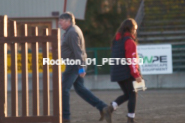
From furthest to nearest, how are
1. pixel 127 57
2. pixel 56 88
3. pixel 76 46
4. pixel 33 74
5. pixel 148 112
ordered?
pixel 148 112, pixel 76 46, pixel 127 57, pixel 33 74, pixel 56 88

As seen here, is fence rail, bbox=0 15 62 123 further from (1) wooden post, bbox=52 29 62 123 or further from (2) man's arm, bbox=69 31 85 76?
(2) man's arm, bbox=69 31 85 76

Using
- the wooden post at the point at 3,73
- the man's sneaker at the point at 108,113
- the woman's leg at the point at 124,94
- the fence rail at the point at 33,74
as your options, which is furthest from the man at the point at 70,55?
the wooden post at the point at 3,73

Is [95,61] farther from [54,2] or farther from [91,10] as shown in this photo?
[91,10]

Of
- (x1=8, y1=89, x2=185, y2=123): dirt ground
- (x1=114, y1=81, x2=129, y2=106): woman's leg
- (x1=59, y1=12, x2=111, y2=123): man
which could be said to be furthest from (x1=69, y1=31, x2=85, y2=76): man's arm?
(x1=8, y1=89, x2=185, y2=123): dirt ground

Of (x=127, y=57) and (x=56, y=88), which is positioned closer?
(x=56, y=88)

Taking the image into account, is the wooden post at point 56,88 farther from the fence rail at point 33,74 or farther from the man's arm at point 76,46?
the man's arm at point 76,46

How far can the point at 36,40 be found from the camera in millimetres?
6676

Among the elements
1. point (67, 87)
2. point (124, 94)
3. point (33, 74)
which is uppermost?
point (33, 74)

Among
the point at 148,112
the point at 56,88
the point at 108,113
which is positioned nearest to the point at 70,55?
the point at 108,113

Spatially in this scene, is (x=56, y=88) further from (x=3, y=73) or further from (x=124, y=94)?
(x=124, y=94)

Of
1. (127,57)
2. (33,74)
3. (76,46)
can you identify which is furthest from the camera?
(76,46)

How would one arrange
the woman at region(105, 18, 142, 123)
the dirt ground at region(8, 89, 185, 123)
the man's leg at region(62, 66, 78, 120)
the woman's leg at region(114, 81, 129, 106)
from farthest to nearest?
the dirt ground at region(8, 89, 185, 123), the man's leg at region(62, 66, 78, 120), the woman's leg at region(114, 81, 129, 106), the woman at region(105, 18, 142, 123)

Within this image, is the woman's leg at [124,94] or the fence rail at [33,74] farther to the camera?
the woman's leg at [124,94]

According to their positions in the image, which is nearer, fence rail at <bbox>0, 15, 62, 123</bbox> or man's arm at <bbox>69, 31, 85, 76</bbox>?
fence rail at <bbox>0, 15, 62, 123</bbox>
